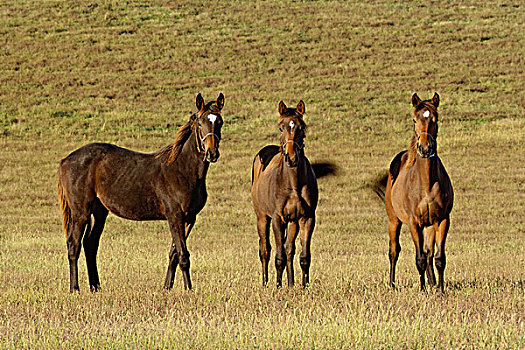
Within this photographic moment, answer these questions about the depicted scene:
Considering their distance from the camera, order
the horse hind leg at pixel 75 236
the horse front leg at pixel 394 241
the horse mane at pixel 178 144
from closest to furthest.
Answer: the horse mane at pixel 178 144 < the horse hind leg at pixel 75 236 < the horse front leg at pixel 394 241

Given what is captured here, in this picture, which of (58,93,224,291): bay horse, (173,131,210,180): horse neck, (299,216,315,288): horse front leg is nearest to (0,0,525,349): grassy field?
(299,216,315,288): horse front leg

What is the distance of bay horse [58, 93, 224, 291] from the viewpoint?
9930mm

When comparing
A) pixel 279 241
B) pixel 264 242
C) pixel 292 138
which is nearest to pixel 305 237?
pixel 279 241

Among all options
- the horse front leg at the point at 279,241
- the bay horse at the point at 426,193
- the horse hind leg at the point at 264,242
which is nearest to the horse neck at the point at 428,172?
the bay horse at the point at 426,193

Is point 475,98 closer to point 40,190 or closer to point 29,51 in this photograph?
point 40,190

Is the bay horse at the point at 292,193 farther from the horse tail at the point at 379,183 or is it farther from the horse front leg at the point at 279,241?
the horse tail at the point at 379,183

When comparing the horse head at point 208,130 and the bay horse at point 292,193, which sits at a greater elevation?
the horse head at point 208,130

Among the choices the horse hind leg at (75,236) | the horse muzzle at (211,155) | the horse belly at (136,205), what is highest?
the horse muzzle at (211,155)

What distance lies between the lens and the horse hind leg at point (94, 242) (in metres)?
10.8

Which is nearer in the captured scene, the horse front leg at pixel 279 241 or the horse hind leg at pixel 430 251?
the horse hind leg at pixel 430 251

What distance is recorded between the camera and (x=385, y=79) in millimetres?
39906

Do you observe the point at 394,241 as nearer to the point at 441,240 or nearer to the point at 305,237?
the point at 441,240

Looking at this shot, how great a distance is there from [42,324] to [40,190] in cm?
1675

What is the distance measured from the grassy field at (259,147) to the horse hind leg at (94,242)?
41cm
